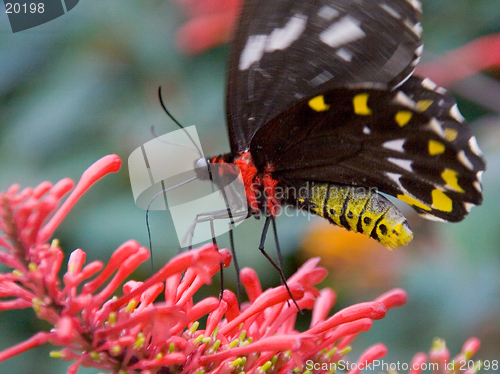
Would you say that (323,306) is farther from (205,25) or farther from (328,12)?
(205,25)

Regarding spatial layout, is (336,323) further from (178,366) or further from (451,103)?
(451,103)

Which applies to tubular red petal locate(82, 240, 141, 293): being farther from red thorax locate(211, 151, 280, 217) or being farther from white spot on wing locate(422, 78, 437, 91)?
white spot on wing locate(422, 78, 437, 91)

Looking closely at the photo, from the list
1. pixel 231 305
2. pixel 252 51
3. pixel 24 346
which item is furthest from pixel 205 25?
pixel 24 346

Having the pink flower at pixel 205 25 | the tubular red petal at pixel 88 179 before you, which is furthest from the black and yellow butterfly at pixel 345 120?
the pink flower at pixel 205 25

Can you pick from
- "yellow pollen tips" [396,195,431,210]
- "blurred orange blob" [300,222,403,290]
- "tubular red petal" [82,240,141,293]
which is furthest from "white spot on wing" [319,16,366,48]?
"blurred orange blob" [300,222,403,290]

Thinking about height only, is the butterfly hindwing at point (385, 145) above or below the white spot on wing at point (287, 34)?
below

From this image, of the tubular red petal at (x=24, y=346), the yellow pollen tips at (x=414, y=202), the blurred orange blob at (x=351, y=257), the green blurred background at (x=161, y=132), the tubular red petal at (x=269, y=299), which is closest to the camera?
the tubular red petal at (x=24, y=346)

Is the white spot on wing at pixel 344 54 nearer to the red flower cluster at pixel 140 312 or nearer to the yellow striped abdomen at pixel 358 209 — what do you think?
the yellow striped abdomen at pixel 358 209
